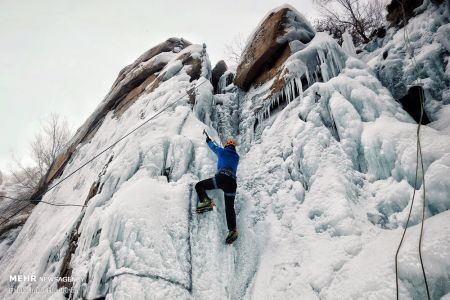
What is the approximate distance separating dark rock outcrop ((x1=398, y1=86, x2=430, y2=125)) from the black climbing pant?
3.13m

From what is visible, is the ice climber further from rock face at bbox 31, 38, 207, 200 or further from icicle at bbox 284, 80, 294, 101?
rock face at bbox 31, 38, 207, 200

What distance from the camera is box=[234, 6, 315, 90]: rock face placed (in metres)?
6.61

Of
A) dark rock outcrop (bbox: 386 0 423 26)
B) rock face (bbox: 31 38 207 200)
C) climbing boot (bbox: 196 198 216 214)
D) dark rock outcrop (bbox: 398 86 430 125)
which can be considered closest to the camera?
climbing boot (bbox: 196 198 216 214)

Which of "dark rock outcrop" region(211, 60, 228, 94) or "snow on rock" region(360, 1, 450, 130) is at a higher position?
"dark rock outcrop" region(211, 60, 228, 94)

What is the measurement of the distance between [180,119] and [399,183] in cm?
405

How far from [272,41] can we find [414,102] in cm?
342

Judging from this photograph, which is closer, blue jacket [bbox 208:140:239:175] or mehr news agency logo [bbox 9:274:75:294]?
mehr news agency logo [bbox 9:274:75:294]

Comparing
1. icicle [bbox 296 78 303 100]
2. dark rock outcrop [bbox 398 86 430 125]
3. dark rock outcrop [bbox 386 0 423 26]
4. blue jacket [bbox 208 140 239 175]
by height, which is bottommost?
blue jacket [bbox 208 140 239 175]

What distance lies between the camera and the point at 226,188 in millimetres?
4000

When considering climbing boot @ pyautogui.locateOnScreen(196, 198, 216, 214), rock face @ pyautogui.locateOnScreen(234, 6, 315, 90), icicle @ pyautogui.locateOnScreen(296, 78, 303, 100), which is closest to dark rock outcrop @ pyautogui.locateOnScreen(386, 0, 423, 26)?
rock face @ pyautogui.locateOnScreen(234, 6, 315, 90)

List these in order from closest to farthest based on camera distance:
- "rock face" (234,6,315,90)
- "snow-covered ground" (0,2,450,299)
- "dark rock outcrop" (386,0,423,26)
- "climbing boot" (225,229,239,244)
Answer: "snow-covered ground" (0,2,450,299) < "climbing boot" (225,229,239,244) < "dark rock outcrop" (386,0,423,26) < "rock face" (234,6,315,90)

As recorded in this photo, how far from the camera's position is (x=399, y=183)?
10.9 ft

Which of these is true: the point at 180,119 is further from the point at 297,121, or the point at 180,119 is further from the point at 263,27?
the point at 263,27

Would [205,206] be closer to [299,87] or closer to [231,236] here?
[231,236]
